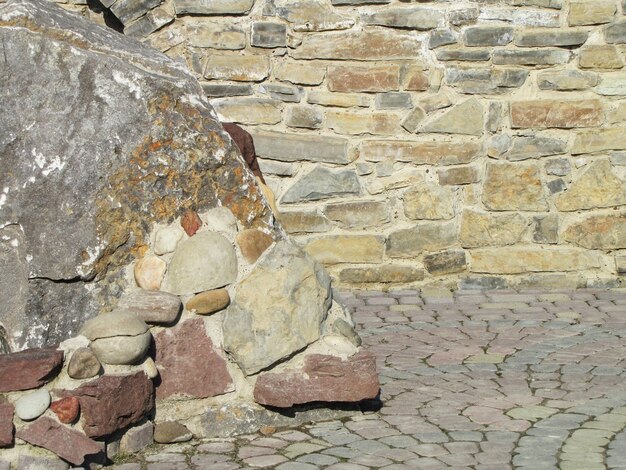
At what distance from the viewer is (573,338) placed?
6160 mm

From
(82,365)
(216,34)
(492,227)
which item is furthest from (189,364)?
(492,227)

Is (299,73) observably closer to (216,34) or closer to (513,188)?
(216,34)

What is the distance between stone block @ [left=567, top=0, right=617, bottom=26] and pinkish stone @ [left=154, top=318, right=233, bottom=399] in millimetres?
4134

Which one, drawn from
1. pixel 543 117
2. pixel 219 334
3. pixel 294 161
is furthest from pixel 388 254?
pixel 219 334

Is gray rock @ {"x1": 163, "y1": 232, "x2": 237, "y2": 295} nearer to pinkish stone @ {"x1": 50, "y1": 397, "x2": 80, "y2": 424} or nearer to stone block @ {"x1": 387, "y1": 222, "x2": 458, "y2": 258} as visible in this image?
pinkish stone @ {"x1": 50, "y1": 397, "x2": 80, "y2": 424}

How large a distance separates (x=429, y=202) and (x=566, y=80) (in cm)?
117

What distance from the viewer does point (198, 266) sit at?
4285 mm

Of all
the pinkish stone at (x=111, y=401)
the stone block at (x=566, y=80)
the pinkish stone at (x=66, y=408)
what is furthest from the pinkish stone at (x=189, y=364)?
the stone block at (x=566, y=80)

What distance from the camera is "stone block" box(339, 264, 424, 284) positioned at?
762 centimetres

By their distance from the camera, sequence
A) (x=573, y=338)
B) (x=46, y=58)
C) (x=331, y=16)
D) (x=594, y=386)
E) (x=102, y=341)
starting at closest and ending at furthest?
(x=102, y=341) → (x=46, y=58) → (x=594, y=386) → (x=573, y=338) → (x=331, y=16)

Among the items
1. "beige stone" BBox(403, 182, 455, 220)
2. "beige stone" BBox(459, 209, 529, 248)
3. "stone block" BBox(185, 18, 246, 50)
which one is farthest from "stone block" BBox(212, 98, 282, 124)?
"beige stone" BBox(459, 209, 529, 248)

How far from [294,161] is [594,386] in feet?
9.81

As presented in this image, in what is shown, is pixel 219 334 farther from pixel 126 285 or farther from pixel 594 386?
pixel 594 386

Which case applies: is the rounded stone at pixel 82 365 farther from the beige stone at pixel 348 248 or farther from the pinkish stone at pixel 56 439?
the beige stone at pixel 348 248
